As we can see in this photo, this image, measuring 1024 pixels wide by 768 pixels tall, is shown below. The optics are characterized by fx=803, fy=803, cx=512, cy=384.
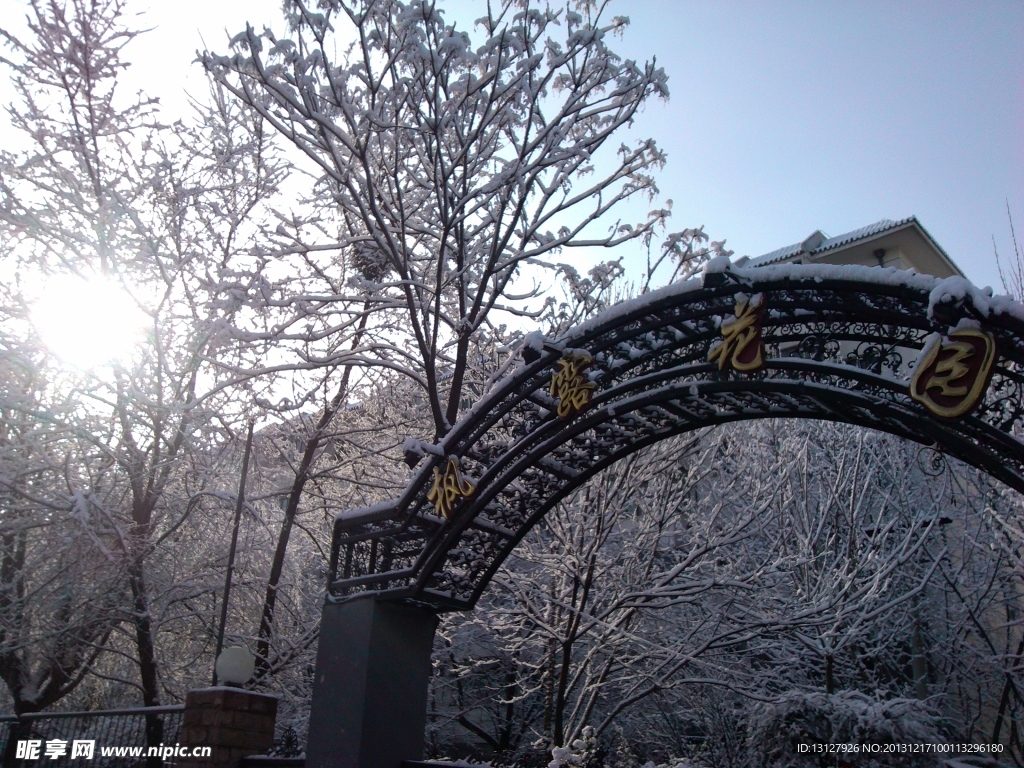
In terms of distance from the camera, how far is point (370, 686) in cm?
677

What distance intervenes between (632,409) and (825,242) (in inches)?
747

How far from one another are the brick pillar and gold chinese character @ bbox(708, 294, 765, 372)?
17.1 ft

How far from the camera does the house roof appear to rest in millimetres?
20688

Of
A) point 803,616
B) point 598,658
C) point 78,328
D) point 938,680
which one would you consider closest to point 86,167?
point 78,328

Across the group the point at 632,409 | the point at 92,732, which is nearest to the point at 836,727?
the point at 632,409

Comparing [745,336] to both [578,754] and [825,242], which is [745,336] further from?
[825,242]

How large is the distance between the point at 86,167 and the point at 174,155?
129cm

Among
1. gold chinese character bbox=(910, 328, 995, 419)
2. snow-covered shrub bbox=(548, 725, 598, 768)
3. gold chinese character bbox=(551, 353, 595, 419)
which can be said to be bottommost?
snow-covered shrub bbox=(548, 725, 598, 768)

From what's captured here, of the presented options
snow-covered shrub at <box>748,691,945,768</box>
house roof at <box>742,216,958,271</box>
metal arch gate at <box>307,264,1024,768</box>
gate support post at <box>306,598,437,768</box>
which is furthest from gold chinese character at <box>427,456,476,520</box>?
house roof at <box>742,216,958,271</box>

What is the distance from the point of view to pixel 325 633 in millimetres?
7383

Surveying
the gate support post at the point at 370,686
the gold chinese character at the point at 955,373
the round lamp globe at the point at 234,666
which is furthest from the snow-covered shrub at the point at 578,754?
the gold chinese character at the point at 955,373

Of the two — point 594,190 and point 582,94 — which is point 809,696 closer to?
point 594,190

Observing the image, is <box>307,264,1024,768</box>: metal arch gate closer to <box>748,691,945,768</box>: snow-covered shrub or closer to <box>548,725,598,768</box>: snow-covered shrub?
<box>548,725,598,768</box>: snow-covered shrub

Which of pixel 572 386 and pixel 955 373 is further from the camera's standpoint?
pixel 572 386
